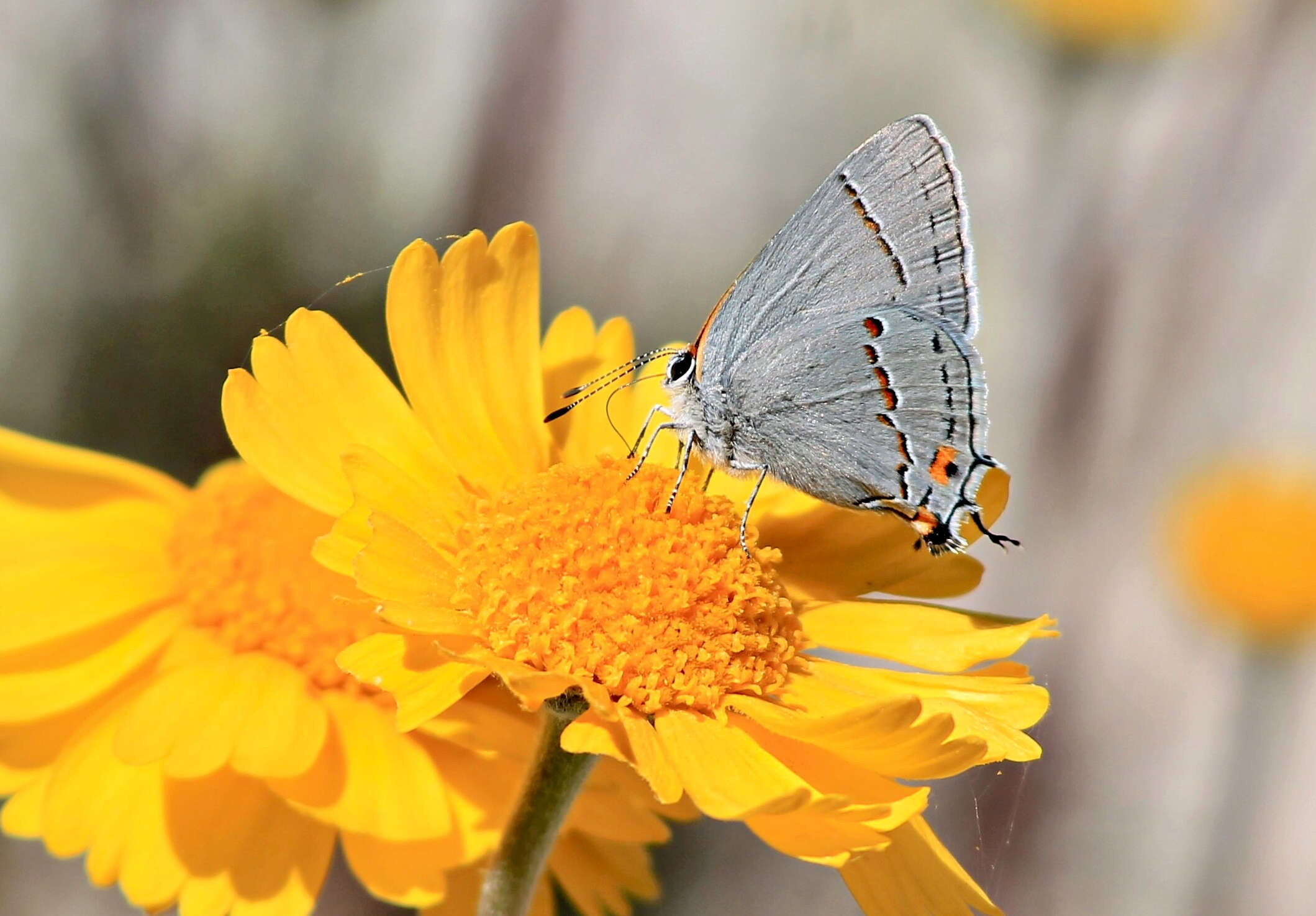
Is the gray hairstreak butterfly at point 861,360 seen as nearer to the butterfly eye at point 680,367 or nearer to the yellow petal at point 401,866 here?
the butterfly eye at point 680,367

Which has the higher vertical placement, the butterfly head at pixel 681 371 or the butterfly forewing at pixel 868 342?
the butterfly forewing at pixel 868 342

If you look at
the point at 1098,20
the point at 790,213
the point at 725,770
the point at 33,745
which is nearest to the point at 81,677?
the point at 33,745

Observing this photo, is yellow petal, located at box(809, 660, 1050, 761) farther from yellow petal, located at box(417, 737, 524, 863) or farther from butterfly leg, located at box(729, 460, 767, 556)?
yellow petal, located at box(417, 737, 524, 863)

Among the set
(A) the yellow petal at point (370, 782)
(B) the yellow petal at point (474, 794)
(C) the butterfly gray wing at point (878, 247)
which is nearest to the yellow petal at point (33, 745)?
(A) the yellow petal at point (370, 782)

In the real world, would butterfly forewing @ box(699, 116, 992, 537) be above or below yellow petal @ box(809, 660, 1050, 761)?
above

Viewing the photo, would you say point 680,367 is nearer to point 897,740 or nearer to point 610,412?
point 610,412

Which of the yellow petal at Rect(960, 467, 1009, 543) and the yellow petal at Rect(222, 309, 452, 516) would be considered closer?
the yellow petal at Rect(222, 309, 452, 516)

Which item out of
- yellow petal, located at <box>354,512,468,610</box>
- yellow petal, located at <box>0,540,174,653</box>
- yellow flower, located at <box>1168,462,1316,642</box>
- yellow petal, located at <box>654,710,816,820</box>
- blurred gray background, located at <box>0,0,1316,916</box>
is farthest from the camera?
yellow flower, located at <box>1168,462,1316,642</box>


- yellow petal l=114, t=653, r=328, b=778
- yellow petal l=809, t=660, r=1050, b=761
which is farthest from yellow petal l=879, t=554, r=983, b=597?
yellow petal l=114, t=653, r=328, b=778

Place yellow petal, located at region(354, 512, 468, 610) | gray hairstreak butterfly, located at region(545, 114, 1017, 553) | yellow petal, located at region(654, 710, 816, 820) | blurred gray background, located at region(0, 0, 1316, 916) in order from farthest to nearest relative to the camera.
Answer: blurred gray background, located at region(0, 0, 1316, 916), gray hairstreak butterfly, located at region(545, 114, 1017, 553), yellow petal, located at region(354, 512, 468, 610), yellow petal, located at region(654, 710, 816, 820)

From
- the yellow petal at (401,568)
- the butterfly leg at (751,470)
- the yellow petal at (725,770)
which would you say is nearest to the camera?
the yellow petal at (725,770)
